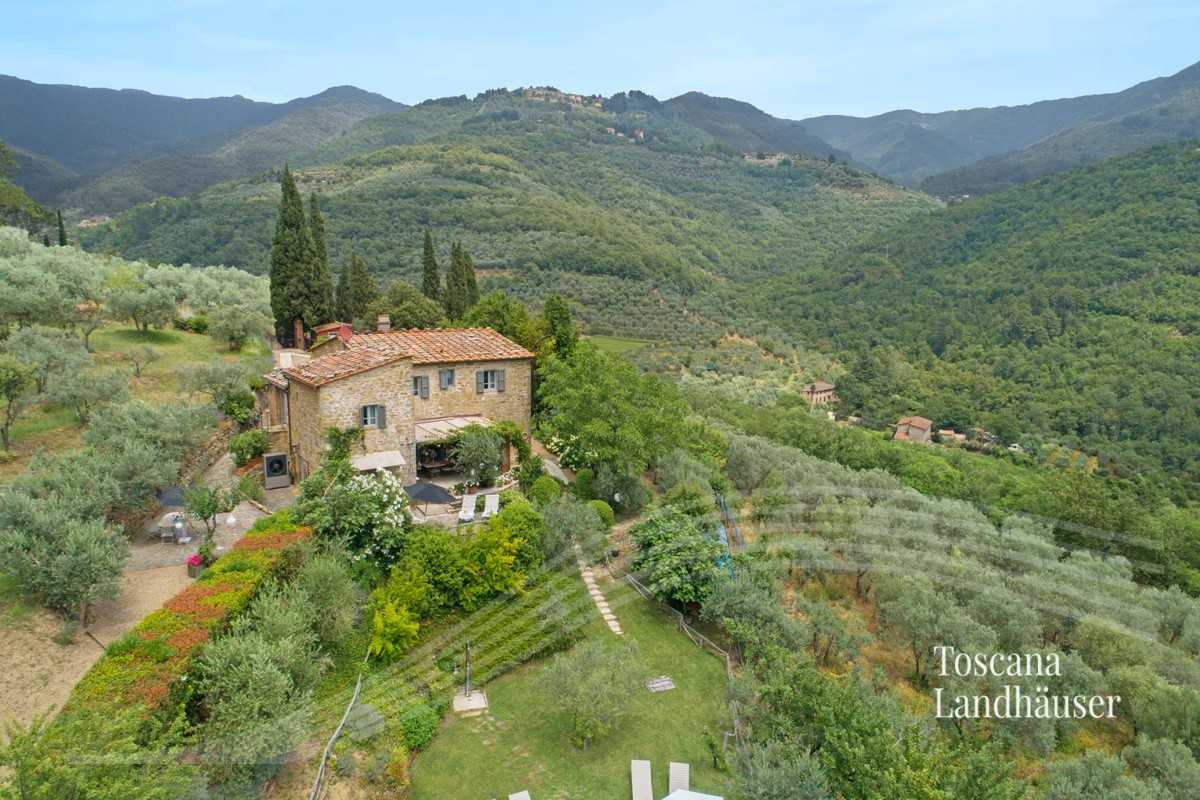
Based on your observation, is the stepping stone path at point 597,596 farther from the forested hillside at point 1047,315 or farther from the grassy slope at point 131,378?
the forested hillside at point 1047,315

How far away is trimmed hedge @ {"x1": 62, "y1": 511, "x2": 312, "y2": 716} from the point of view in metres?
10.0

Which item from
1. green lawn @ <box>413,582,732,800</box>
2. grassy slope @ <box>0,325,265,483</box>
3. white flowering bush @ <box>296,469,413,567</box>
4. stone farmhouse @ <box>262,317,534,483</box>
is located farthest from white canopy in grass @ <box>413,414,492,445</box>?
grassy slope @ <box>0,325,265,483</box>

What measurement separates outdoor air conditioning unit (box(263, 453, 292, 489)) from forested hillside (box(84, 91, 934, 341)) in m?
55.7

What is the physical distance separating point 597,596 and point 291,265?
87.4 feet

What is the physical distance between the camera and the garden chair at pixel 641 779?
11.7 m

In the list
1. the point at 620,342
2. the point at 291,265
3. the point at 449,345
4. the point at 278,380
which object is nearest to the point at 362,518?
the point at 278,380

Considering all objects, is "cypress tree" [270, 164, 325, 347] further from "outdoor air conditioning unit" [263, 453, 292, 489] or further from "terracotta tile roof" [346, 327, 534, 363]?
"outdoor air conditioning unit" [263, 453, 292, 489]

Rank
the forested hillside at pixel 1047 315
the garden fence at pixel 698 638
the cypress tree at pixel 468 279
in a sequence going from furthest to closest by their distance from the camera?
the forested hillside at pixel 1047 315
the cypress tree at pixel 468 279
the garden fence at pixel 698 638

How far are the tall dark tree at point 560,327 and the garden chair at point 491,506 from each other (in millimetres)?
8887

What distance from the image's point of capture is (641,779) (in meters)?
12.0

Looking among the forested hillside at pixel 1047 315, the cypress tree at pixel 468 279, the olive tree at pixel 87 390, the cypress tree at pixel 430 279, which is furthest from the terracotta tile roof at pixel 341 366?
the forested hillside at pixel 1047 315

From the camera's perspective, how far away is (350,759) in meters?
11.1

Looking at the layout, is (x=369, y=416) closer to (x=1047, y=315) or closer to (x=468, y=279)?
(x=468, y=279)

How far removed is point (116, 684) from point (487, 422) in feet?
44.5
